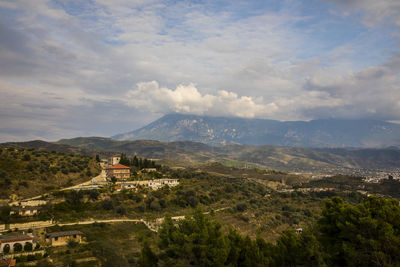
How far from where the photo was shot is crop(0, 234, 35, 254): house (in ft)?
101

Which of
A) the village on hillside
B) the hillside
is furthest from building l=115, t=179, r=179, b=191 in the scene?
the hillside

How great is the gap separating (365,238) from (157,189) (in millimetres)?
54629

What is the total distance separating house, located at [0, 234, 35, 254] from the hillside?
21.1m

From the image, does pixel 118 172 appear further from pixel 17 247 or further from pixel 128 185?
pixel 17 247

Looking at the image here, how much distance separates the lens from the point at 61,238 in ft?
117

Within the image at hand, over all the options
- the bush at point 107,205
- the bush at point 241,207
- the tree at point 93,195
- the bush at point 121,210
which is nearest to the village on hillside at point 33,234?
the tree at point 93,195

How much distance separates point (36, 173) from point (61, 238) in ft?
99.1

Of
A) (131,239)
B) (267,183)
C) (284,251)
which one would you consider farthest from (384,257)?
(267,183)

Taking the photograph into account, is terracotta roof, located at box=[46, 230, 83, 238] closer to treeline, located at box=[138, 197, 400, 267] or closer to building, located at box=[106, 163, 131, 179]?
treeline, located at box=[138, 197, 400, 267]

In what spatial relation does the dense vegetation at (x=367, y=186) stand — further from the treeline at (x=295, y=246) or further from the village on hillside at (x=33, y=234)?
the treeline at (x=295, y=246)

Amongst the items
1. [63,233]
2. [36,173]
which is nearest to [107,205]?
[63,233]

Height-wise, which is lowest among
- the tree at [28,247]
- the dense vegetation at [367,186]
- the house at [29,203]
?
the dense vegetation at [367,186]

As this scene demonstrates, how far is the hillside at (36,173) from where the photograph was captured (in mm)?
52000

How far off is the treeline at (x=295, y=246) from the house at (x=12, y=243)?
18144mm
